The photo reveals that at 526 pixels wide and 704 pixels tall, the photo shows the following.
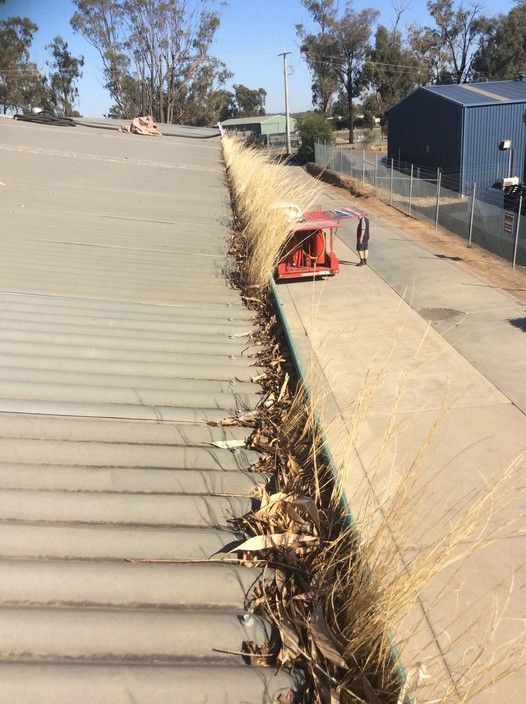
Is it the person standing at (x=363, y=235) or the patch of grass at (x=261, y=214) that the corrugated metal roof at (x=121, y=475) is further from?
the person standing at (x=363, y=235)

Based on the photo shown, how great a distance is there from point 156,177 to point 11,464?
348 inches

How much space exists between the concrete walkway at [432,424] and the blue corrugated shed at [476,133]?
45.5 feet

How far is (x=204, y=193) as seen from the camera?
936cm

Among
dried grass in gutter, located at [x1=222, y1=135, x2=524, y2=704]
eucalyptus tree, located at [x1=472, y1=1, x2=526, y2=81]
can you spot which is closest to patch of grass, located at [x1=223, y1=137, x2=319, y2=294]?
dried grass in gutter, located at [x1=222, y1=135, x2=524, y2=704]

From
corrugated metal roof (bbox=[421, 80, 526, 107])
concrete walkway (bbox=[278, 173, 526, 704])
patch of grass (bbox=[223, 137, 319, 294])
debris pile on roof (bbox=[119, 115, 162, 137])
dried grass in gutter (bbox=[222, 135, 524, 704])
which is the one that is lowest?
concrete walkway (bbox=[278, 173, 526, 704])

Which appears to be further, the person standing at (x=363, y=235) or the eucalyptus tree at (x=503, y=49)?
the eucalyptus tree at (x=503, y=49)

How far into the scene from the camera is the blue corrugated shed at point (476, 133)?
99.7ft

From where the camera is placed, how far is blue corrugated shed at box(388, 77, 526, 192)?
30375mm

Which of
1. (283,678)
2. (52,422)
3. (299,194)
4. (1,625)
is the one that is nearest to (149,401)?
(52,422)

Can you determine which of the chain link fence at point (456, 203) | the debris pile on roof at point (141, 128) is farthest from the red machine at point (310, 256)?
the debris pile on roof at point (141, 128)

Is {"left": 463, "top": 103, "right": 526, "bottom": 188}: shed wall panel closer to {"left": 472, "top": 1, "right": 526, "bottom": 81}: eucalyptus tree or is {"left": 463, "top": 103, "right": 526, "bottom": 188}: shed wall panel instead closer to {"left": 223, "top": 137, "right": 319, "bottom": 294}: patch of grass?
{"left": 223, "top": 137, "right": 319, "bottom": 294}: patch of grass

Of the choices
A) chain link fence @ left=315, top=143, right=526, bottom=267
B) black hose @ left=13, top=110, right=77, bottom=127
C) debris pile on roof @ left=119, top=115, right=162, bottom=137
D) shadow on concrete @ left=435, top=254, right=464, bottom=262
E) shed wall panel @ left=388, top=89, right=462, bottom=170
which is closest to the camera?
chain link fence @ left=315, top=143, right=526, bottom=267

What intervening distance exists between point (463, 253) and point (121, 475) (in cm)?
1733

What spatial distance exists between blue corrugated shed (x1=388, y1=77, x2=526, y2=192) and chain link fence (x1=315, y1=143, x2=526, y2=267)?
0.45 metres
